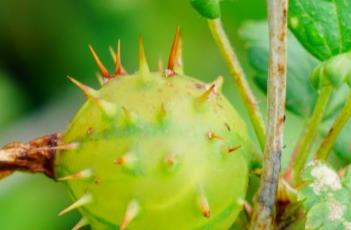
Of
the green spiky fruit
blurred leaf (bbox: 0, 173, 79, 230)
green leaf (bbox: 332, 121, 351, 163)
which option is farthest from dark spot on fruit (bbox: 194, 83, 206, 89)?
blurred leaf (bbox: 0, 173, 79, 230)

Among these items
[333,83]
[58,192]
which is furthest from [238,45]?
[333,83]

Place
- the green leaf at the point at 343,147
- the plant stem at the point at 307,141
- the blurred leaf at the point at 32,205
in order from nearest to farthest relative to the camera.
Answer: the plant stem at the point at 307,141 → the green leaf at the point at 343,147 → the blurred leaf at the point at 32,205

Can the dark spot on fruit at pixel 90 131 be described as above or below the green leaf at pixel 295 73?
above

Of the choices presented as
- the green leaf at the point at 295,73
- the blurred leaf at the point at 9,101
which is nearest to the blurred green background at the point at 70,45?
the blurred leaf at the point at 9,101

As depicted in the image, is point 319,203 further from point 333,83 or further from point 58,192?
point 58,192

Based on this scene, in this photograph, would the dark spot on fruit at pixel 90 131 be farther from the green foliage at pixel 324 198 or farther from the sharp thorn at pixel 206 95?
the green foliage at pixel 324 198
